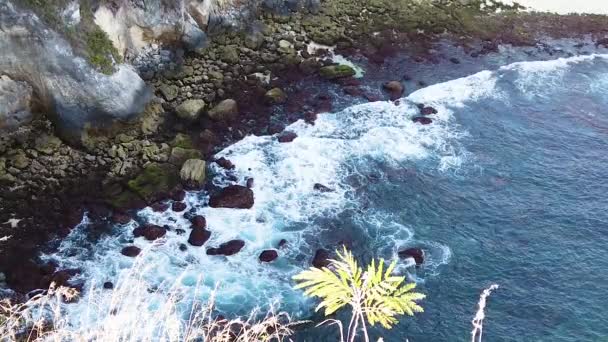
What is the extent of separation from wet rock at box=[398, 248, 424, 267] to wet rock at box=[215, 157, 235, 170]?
343 inches

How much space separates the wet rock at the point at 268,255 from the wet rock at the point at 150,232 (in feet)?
13.4

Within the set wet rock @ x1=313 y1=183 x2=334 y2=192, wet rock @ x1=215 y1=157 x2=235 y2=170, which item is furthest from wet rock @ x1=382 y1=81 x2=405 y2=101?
wet rock @ x1=215 y1=157 x2=235 y2=170

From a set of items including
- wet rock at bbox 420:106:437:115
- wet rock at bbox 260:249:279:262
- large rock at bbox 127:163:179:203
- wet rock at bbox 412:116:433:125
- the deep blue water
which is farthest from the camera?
wet rock at bbox 420:106:437:115

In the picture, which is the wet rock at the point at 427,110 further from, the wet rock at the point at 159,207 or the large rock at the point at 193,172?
the wet rock at the point at 159,207

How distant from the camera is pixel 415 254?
22125 millimetres

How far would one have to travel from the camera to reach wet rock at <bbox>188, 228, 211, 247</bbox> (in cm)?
2213

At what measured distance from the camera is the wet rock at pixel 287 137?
91.3 feet

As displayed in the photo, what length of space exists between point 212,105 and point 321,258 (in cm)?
1118

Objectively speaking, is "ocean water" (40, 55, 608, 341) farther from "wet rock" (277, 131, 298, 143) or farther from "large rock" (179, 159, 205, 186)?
"large rock" (179, 159, 205, 186)

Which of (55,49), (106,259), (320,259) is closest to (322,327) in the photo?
(320,259)

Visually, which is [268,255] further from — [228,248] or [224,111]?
[224,111]

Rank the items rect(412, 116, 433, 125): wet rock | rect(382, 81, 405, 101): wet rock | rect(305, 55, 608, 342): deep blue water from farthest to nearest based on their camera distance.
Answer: rect(382, 81, 405, 101): wet rock < rect(412, 116, 433, 125): wet rock < rect(305, 55, 608, 342): deep blue water

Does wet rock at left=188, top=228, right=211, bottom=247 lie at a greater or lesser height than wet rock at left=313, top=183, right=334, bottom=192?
lesser

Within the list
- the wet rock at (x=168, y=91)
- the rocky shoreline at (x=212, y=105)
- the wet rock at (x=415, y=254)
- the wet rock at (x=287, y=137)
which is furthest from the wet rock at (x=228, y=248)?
the wet rock at (x=168, y=91)
